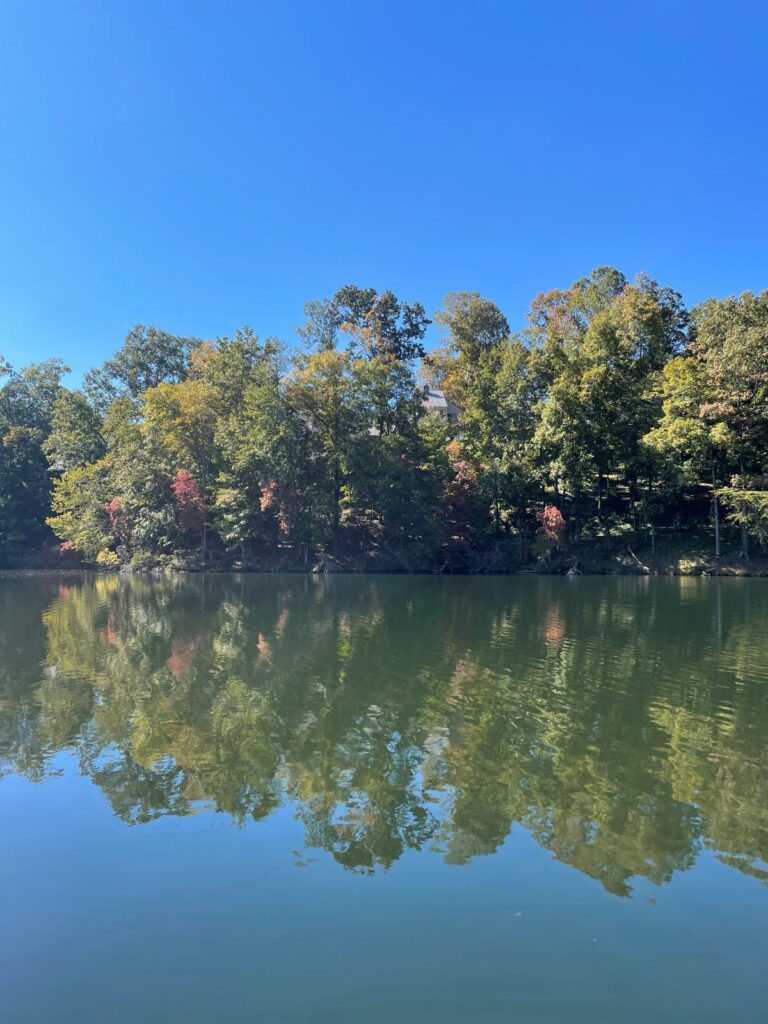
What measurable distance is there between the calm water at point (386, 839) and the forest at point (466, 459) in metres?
29.2

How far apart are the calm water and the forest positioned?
95.7ft

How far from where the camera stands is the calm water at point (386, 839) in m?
4.44

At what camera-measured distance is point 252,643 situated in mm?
17938

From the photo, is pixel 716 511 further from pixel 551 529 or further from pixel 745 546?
pixel 551 529

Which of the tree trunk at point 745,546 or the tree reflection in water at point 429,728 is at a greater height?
the tree trunk at point 745,546

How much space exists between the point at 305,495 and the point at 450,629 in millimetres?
27775

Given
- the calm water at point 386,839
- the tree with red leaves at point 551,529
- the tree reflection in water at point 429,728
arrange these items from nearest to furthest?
1. the calm water at point 386,839
2. the tree reflection in water at point 429,728
3. the tree with red leaves at point 551,529

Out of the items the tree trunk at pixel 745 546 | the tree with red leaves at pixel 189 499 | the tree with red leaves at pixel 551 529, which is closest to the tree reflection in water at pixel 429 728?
the tree trunk at pixel 745 546

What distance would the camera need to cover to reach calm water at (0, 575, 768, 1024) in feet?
14.6

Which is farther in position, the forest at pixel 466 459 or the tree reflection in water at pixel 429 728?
the forest at pixel 466 459

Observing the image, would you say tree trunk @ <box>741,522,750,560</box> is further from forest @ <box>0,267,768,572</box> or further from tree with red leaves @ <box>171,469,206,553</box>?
tree with red leaves @ <box>171,469,206,553</box>

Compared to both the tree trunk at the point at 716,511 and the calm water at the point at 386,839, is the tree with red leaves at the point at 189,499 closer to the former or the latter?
the calm water at the point at 386,839

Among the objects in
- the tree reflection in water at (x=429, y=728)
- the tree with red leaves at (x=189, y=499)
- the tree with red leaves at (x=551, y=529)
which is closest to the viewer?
the tree reflection in water at (x=429, y=728)

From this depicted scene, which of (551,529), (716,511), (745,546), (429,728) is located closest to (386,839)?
(429,728)
